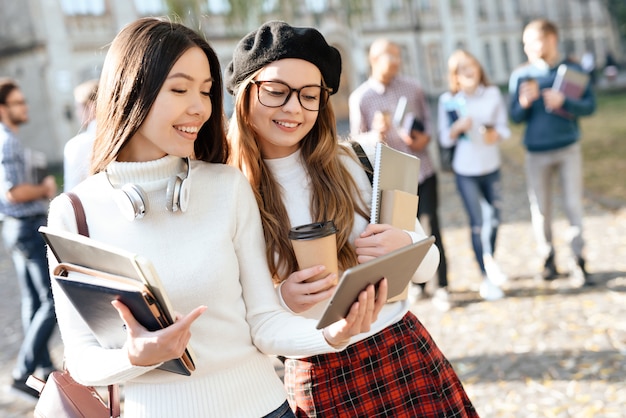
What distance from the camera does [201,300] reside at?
1.89m

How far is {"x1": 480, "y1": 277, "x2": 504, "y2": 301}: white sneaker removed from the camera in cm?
615

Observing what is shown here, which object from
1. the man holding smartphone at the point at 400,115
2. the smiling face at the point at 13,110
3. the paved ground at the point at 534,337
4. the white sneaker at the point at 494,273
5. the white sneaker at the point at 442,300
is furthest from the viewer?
the white sneaker at the point at 494,273

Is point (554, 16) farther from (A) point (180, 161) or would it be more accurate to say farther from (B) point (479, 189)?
A: (A) point (180, 161)

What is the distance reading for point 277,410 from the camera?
6.60 feet

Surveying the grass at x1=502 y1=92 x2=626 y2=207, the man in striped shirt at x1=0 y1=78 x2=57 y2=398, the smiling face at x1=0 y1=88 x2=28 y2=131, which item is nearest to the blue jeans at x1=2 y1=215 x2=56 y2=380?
the man in striped shirt at x1=0 y1=78 x2=57 y2=398

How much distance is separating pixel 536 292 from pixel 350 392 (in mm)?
4259

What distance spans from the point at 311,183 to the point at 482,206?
4347mm

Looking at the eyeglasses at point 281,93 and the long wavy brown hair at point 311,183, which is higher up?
the eyeglasses at point 281,93

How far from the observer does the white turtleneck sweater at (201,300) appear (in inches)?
73.9

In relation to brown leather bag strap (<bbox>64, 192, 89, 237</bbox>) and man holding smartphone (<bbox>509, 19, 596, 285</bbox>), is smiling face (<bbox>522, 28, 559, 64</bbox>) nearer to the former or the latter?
man holding smartphone (<bbox>509, 19, 596, 285</bbox>)

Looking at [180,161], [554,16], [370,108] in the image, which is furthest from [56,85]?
[554,16]

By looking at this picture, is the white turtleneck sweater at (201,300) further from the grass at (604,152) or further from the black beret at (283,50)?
the grass at (604,152)

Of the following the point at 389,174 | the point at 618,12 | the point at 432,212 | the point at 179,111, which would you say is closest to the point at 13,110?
the point at 432,212

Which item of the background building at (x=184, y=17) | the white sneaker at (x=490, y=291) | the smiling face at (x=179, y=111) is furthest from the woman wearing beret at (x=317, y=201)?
the background building at (x=184, y=17)
